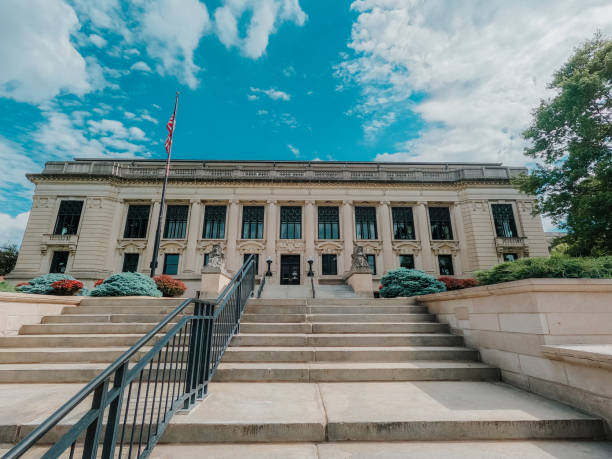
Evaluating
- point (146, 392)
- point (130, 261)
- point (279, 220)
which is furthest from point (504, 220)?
point (130, 261)

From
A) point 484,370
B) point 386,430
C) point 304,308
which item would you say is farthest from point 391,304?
point 386,430

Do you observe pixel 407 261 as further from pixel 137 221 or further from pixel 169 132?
pixel 137 221

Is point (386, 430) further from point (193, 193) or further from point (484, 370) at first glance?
point (193, 193)

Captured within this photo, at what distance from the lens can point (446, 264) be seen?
973 inches

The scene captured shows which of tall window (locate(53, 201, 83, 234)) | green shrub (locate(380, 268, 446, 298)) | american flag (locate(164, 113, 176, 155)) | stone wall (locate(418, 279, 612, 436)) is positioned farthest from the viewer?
tall window (locate(53, 201, 83, 234))

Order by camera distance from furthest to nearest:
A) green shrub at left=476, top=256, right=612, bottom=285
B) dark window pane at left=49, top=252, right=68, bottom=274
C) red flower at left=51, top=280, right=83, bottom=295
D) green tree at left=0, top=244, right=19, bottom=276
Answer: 1. green tree at left=0, top=244, right=19, bottom=276
2. dark window pane at left=49, top=252, right=68, bottom=274
3. red flower at left=51, top=280, right=83, bottom=295
4. green shrub at left=476, top=256, right=612, bottom=285

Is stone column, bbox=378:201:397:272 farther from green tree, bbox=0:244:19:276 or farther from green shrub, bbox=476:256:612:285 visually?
green tree, bbox=0:244:19:276

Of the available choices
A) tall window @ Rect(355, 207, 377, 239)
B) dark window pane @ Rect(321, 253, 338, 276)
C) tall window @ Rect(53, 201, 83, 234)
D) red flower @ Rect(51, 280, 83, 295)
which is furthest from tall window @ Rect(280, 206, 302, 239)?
tall window @ Rect(53, 201, 83, 234)

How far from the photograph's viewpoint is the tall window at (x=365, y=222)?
25.3 meters

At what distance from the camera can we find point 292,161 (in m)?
30.4

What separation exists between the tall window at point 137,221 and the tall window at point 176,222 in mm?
1800

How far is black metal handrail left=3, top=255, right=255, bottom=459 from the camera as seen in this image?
5.51 feet

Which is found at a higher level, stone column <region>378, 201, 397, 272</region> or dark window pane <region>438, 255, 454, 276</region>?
stone column <region>378, 201, 397, 272</region>

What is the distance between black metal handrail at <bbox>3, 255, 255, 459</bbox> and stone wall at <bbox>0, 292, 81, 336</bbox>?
3717mm
